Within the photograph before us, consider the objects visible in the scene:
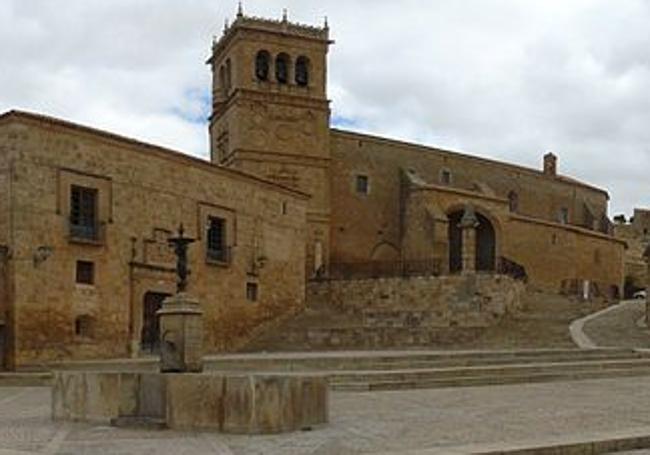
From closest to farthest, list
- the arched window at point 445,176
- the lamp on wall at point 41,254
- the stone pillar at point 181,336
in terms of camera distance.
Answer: the stone pillar at point 181,336, the lamp on wall at point 41,254, the arched window at point 445,176

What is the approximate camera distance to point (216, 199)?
28.1 m

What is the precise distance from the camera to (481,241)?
44594mm

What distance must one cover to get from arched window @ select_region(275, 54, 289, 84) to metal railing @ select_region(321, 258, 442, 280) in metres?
8.03

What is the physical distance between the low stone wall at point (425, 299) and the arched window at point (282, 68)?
31.2 feet

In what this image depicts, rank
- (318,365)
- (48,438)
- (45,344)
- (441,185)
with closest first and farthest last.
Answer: (48,438) → (318,365) → (45,344) → (441,185)

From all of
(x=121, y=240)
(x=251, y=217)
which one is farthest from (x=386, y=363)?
(x=251, y=217)

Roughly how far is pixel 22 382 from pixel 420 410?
10.3 metres

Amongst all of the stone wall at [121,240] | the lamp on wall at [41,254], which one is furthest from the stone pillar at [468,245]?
the lamp on wall at [41,254]

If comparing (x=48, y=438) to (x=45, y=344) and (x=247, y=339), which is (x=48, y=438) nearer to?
(x=45, y=344)

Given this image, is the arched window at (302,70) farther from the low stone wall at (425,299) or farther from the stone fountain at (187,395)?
the stone fountain at (187,395)

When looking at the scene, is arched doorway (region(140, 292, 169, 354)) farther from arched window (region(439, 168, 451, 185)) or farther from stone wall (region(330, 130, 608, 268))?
arched window (region(439, 168, 451, 185))

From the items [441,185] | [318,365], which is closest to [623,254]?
[441,185]

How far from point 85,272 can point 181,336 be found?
11.8 m

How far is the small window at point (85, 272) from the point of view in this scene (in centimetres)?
2344
